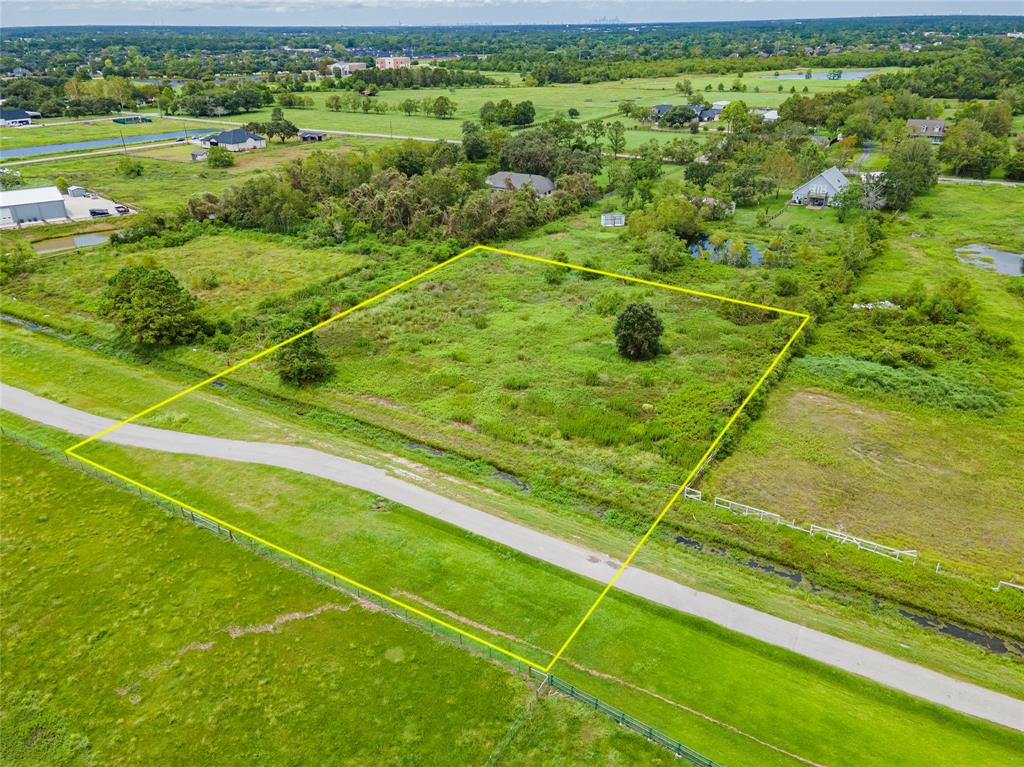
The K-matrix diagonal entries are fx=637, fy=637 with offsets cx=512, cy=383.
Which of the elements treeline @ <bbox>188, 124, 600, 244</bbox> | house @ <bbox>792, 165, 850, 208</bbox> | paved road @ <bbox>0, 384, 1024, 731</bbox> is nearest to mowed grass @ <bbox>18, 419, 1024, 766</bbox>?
paved road @ <bbox>0, 384, 1024, 731</bbox>

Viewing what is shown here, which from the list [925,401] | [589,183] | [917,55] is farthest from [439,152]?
[917,55]

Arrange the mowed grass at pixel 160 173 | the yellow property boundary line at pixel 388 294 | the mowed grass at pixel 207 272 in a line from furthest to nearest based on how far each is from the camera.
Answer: the mowed grass at pixel 160 173, the mowed grass at pixel 207 272, the yellow property boundary line at pixel 388 294

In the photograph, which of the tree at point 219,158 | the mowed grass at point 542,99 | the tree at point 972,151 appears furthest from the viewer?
the mowed grass at point 542,99

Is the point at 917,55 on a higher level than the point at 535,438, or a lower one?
higher

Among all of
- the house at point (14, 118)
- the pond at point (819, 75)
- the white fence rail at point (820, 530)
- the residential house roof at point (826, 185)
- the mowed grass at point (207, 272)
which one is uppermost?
the house at point (14, 118)

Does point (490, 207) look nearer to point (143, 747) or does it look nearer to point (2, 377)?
Result: point (2, 377)

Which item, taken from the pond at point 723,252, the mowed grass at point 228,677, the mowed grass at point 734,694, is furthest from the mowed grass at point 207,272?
the mowed grass at point 734,694

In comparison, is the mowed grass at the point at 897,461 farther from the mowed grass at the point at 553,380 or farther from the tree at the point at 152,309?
the tree at the point at 152,309

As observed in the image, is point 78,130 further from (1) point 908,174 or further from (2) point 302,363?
(1) point 908,174
